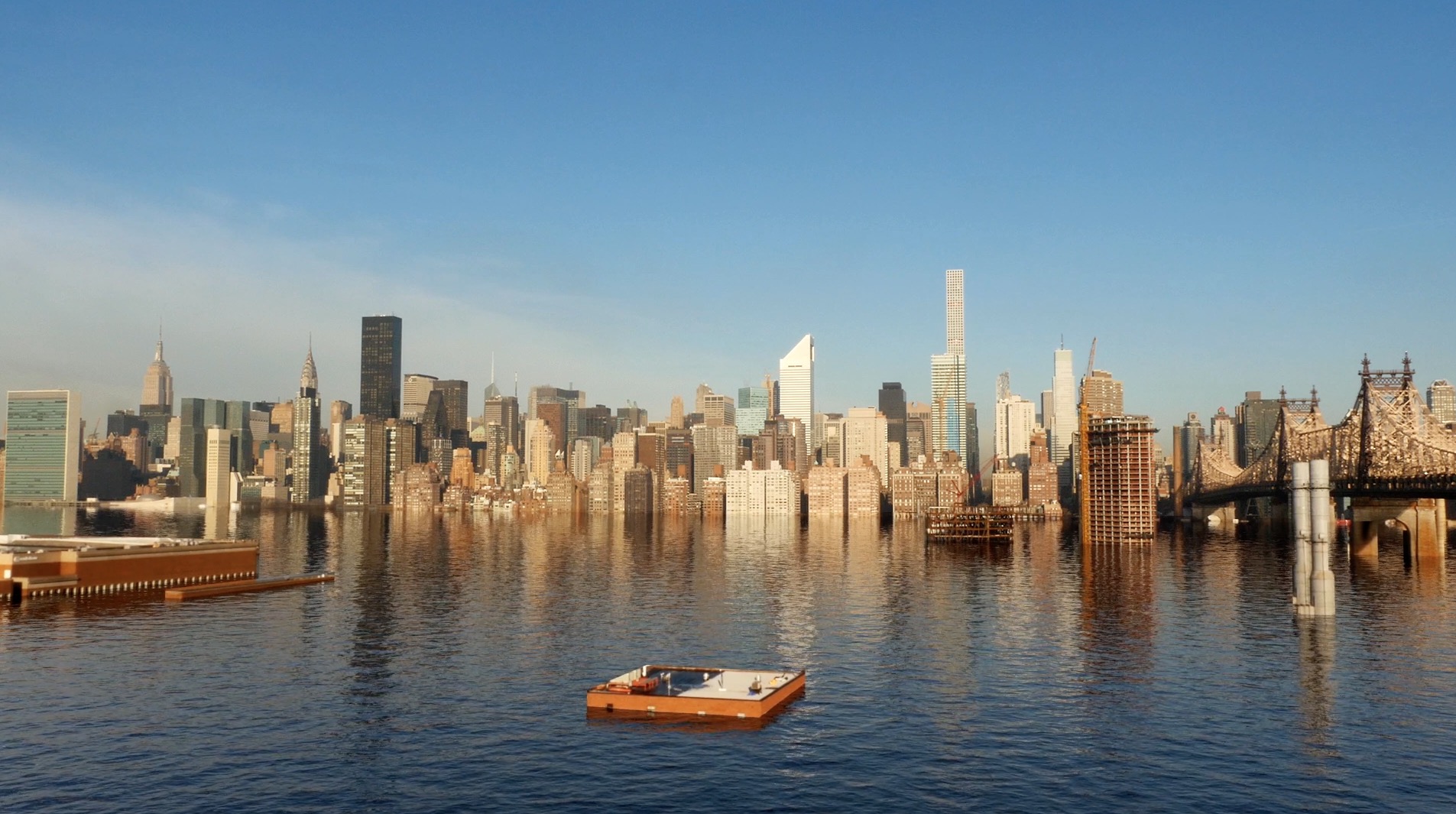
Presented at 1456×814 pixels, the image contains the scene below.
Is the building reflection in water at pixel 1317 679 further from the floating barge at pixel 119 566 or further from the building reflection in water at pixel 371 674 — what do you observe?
the floating barge at pixel 119 566

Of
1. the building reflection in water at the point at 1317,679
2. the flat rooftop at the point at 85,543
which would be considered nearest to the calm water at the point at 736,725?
the building reflection in water at the point at 1317,679

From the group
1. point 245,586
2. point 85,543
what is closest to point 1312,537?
point 245,586

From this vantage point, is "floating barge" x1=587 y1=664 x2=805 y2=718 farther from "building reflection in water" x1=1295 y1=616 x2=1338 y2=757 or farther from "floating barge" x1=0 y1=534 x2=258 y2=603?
"floating barge" x1=0 y1=534 x2=258 y2=603

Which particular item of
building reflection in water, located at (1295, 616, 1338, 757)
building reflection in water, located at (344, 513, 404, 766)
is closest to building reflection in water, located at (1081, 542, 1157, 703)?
building reflection in water, located at (1295, 616, 1338, 757)

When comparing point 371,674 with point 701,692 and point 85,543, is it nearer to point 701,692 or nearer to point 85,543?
point 701,692

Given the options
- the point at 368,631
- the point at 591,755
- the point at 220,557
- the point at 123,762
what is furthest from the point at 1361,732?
the point at 220,557
